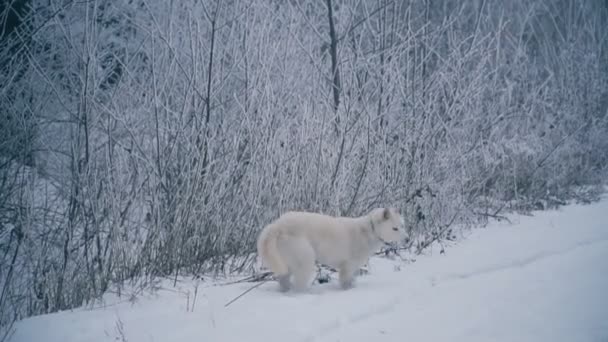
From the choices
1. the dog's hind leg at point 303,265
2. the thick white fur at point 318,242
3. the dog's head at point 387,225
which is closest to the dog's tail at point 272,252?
the thick white fur at point 318,242

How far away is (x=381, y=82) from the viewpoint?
7539mm

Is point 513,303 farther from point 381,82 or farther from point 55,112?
point 55,112

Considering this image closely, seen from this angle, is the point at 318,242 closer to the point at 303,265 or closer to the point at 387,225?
the point at 303,265

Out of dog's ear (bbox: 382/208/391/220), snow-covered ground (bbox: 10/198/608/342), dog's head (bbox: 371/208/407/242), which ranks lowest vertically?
snow-covered ground (bbox: 10/198/608/342)

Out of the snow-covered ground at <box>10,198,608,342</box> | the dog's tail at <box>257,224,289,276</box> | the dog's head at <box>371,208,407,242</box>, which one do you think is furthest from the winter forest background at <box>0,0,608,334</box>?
the dog's head at <box>371,208,407,242</box>

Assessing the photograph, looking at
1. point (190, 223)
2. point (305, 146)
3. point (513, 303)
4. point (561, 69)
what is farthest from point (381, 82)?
point (561, 69)

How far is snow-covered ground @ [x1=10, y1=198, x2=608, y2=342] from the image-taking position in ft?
12.0

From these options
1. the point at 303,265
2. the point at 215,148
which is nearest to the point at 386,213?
the point at 303,265

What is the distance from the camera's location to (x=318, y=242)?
188 inches

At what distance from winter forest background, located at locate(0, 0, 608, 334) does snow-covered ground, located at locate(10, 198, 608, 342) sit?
76 cm

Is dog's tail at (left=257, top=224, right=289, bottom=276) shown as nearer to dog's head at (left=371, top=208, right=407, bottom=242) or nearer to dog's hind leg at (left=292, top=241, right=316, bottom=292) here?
dog's hind leg at (left=292, top=241, right=316, bottom=292)

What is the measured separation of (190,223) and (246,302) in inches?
54.9

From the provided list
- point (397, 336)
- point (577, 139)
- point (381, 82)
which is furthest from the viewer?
point (577, 139)

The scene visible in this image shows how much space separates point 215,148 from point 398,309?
10.0ft
